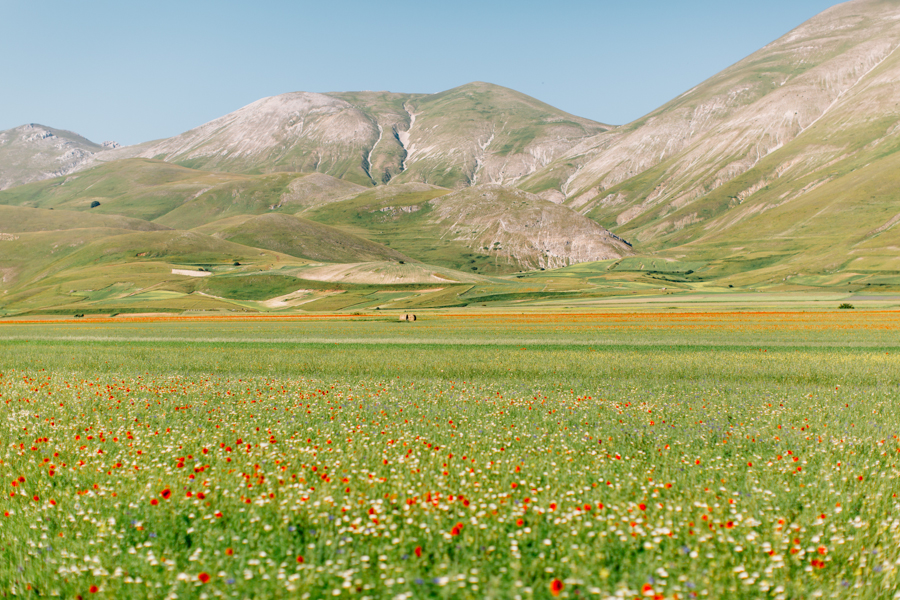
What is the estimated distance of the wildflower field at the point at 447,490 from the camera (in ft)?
25.8

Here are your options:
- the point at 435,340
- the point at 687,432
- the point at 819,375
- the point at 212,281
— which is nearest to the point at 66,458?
the point at 687,432

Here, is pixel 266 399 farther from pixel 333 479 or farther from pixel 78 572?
pixel 78 572

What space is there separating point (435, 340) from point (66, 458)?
131ft

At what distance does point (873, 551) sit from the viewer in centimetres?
864

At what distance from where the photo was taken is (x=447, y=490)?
1086cm

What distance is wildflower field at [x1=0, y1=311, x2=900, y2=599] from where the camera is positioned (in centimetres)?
785

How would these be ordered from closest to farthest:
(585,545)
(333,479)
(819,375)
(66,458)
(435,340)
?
(585,545) → (333,479) → (66,458) → (819,375) → (435,340)

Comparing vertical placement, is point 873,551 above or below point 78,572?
below

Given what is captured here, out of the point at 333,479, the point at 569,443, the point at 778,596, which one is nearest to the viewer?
the point at 778,596

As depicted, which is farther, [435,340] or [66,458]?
[435,340]

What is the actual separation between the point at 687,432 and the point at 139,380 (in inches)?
959

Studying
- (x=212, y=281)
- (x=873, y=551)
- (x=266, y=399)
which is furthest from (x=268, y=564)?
(x=212, y=281)

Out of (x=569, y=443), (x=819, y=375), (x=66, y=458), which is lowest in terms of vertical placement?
(x=819, y=375)

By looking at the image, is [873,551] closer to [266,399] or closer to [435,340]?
[266,399]
